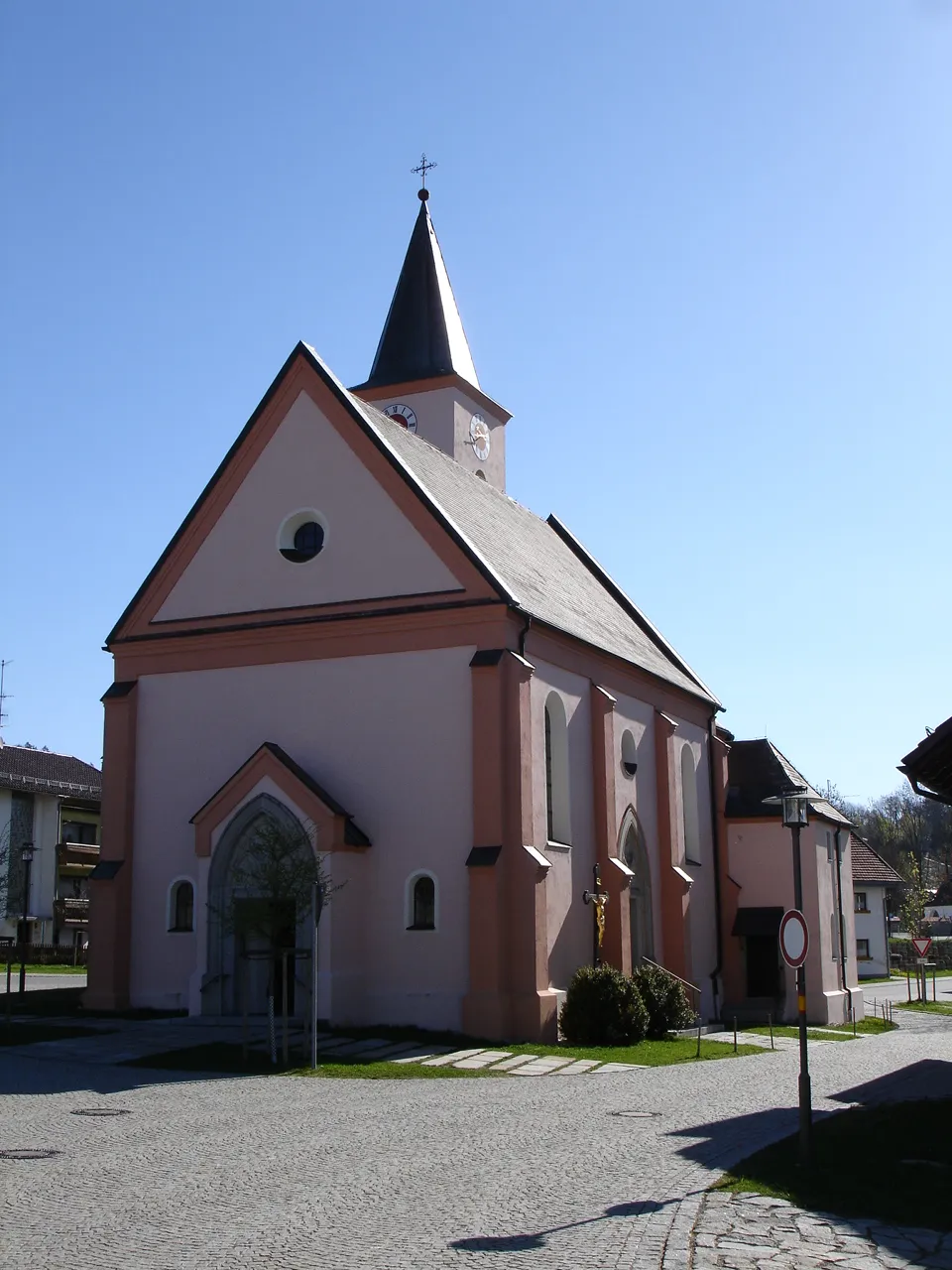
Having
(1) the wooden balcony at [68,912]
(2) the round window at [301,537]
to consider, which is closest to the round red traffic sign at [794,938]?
(2) the round window at [301,537]

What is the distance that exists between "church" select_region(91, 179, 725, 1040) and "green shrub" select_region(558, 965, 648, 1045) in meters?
0.37

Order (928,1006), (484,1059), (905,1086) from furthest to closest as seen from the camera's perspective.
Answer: (928,1006) < (484,1059) < (905,1086)

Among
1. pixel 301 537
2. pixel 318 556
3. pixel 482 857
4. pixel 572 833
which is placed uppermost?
pixel 301 537

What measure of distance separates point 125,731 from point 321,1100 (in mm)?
13302

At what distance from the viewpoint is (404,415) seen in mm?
39219

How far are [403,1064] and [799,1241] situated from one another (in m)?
11.8

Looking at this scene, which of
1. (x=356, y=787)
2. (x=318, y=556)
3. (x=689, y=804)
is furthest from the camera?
(x=689, y=804)

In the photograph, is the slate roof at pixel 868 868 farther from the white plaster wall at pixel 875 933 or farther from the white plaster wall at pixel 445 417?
the white plaster wall at pixel 445 417

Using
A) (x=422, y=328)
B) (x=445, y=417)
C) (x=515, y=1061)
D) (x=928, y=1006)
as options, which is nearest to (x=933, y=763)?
(x=515, y=1061)

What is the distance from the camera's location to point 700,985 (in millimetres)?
33375

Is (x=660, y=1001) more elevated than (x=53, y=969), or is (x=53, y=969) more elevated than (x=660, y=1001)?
(x=660, y=1001)

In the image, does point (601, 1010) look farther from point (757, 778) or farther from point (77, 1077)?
point (757, 778)

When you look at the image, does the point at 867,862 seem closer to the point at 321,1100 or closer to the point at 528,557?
the point at 528,557

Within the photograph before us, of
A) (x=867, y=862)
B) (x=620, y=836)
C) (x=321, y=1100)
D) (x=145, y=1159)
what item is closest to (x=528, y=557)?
(x=620, y=836)
